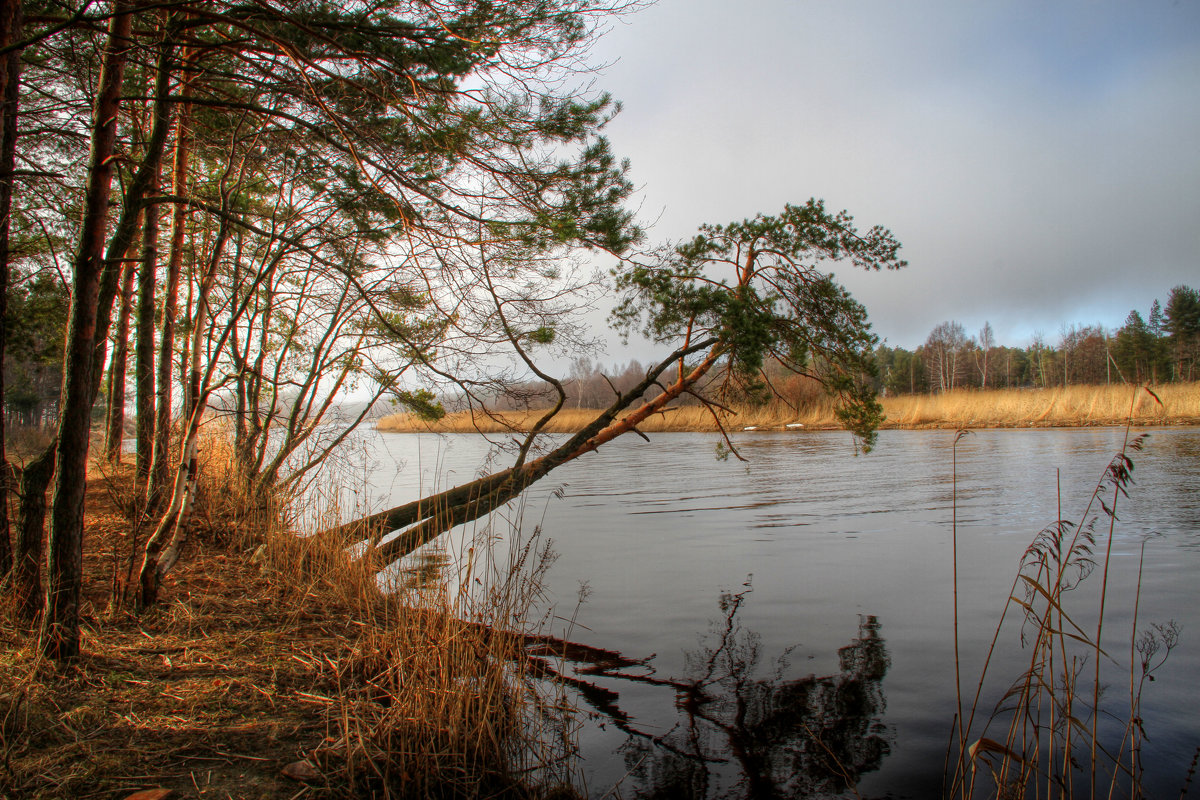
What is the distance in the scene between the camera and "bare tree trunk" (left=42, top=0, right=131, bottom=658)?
3.05 meters

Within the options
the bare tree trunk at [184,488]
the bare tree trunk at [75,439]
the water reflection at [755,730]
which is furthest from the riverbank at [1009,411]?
the bare tree trunk at [75,439]

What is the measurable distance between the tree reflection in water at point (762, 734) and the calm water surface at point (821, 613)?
0.01 m

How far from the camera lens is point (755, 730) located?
3471 mm

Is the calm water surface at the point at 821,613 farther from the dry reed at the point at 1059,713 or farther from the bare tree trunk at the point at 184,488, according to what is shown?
the bare tree trunk at the point at 184,488

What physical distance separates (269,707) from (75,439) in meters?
1.53

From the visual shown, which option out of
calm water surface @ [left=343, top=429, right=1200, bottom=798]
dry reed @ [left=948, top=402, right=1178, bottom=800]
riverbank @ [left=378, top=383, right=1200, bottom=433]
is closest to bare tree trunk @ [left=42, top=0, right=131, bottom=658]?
calm water surface @ [left=343, top=429, right=1200, bottom=798]

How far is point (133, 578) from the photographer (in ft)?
13.0

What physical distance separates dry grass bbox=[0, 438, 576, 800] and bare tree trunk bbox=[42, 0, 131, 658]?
16 cm

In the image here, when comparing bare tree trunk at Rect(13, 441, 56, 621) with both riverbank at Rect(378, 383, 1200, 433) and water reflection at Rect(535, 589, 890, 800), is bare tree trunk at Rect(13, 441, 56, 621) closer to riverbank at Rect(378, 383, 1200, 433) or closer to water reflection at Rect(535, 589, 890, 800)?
water reflection at Rect(535, 589, 890, 800)

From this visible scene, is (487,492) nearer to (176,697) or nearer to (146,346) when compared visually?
(176,697)

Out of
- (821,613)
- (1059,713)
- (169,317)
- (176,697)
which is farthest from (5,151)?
(1059,713)

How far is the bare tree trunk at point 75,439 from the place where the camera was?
10.0ft

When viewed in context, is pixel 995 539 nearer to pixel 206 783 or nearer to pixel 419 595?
pixel 419 595

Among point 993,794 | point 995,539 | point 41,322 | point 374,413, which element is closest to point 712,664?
point 993,794
